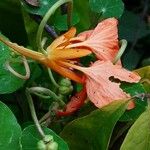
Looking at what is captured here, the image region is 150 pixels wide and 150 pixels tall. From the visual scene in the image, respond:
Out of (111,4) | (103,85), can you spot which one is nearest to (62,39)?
(103,85)

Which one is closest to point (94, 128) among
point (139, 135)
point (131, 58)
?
point (139, 135)

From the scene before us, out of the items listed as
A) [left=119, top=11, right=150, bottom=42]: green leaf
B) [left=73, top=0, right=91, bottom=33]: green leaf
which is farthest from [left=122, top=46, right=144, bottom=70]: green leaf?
[left=73, top=0, right=91, bottom=33]: green leaf

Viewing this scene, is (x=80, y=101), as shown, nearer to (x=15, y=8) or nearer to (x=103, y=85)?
(x=103, y=85)

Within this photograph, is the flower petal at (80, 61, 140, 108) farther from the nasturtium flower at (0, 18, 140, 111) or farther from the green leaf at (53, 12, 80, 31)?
the green leaf at (53, 12, 80, 31)

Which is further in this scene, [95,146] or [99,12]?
[99,12]

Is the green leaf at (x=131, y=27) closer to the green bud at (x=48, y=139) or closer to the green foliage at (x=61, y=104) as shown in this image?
the green foliage at (x=61, y=104)

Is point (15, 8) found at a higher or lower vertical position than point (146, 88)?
higher

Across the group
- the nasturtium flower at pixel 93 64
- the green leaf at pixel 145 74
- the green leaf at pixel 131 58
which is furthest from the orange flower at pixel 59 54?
the green leaf at pixel 131 58
